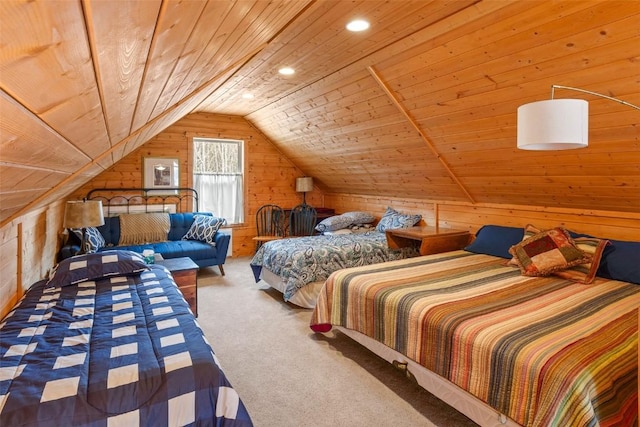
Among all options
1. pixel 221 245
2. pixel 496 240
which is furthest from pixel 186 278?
pixel 496 240

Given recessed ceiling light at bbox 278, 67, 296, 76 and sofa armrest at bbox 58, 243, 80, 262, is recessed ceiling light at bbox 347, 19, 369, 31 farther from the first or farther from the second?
sofa armrest at bbox 58, 243, 80, 262

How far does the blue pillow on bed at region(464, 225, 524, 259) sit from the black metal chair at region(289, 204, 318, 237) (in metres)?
2.93

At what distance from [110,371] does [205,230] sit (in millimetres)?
3753

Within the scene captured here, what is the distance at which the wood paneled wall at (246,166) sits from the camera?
5449 mm

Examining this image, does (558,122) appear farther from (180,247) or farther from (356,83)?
(180,247)

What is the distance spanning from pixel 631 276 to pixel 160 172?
5.65 metres

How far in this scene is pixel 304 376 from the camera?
8.52 feet

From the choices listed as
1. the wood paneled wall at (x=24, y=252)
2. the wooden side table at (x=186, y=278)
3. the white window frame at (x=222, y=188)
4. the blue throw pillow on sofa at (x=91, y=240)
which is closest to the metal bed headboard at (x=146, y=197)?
the white window frame at (x=222, y=188)

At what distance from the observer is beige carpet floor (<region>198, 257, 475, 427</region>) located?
85.2 inches

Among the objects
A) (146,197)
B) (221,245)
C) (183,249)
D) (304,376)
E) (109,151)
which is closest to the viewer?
(109,151)

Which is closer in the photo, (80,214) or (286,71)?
(80,214)

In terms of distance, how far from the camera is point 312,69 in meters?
3.52

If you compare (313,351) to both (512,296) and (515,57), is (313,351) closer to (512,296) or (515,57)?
(512,296)

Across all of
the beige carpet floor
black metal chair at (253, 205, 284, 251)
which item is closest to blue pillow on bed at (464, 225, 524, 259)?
the beige carpet floor
